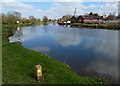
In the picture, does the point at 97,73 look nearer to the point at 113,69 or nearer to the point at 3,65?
the point at 113,69

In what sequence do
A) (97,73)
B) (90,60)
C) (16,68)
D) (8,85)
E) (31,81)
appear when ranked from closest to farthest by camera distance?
(8,85) < (31,81) < (16,68) < (97,73) < (90,60)

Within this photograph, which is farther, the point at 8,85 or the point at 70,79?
the point at 70,79

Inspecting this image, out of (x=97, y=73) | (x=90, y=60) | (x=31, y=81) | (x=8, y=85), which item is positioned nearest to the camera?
(x=8, y=85)

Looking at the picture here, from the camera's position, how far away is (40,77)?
6727mm

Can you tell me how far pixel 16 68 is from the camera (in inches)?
326

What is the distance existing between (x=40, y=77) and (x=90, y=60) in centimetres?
706

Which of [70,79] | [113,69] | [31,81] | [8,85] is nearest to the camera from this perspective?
[8,85]

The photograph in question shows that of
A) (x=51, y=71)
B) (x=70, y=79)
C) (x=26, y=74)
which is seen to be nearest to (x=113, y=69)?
(x=70, y=79)

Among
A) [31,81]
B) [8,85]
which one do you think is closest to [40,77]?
[31,81]

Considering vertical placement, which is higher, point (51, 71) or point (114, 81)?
point (51, 71)

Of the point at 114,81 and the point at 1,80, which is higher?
the point at 1,80

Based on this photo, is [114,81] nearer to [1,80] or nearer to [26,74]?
[26,74]

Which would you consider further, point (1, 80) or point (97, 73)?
point (97, 73)

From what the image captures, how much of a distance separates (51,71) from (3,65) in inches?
170
